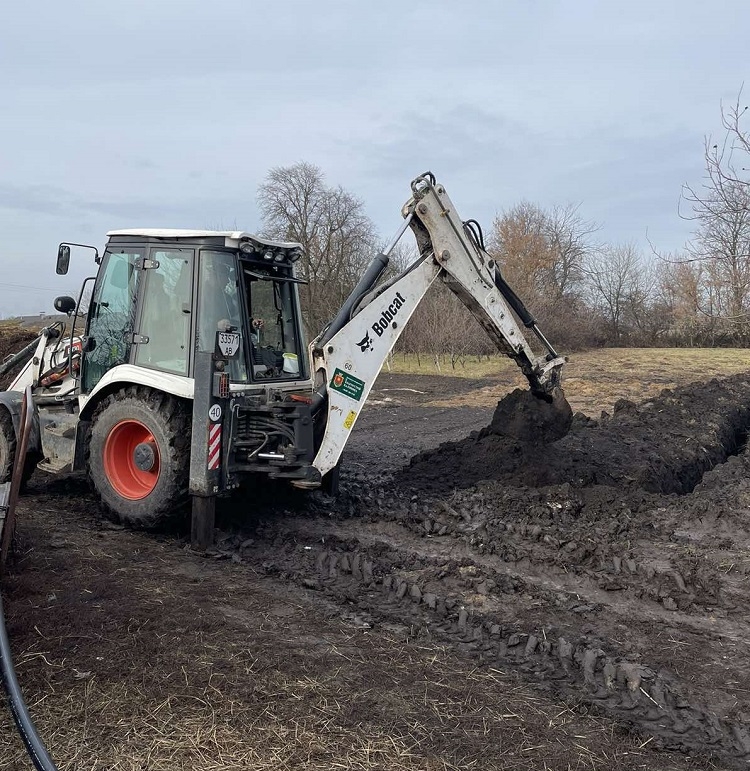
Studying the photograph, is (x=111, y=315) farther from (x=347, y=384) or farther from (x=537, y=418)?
(x=537, y=418)

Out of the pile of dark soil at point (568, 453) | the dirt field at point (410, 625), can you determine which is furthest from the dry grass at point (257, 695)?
the pile of dark soil at point (568, 453)

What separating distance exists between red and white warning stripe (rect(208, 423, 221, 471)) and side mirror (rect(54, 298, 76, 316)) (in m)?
2.08

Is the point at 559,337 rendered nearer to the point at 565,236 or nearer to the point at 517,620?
the point at 565,236

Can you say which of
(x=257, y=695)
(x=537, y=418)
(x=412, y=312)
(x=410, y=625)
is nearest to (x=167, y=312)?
(x=412, y=312)

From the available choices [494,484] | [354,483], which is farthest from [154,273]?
[494,484]

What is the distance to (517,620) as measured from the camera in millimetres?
4555

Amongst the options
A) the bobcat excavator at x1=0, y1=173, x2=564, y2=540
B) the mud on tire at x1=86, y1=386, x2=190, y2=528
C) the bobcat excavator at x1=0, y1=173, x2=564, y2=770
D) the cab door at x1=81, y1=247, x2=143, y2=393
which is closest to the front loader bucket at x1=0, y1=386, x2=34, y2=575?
the bobcat excavator at x1=0, y1=173, x2=564, y2=540

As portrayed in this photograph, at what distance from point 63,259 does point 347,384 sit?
2.66m

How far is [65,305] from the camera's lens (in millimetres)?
6531

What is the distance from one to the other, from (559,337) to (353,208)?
14228 millimetres

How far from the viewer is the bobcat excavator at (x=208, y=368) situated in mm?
5746

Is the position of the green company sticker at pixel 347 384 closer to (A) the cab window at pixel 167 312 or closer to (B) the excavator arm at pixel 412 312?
(B) the excavator arm at pixel 412 312

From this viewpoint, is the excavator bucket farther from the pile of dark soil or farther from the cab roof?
the cab roof

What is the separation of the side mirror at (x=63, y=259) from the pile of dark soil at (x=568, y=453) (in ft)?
13.6
